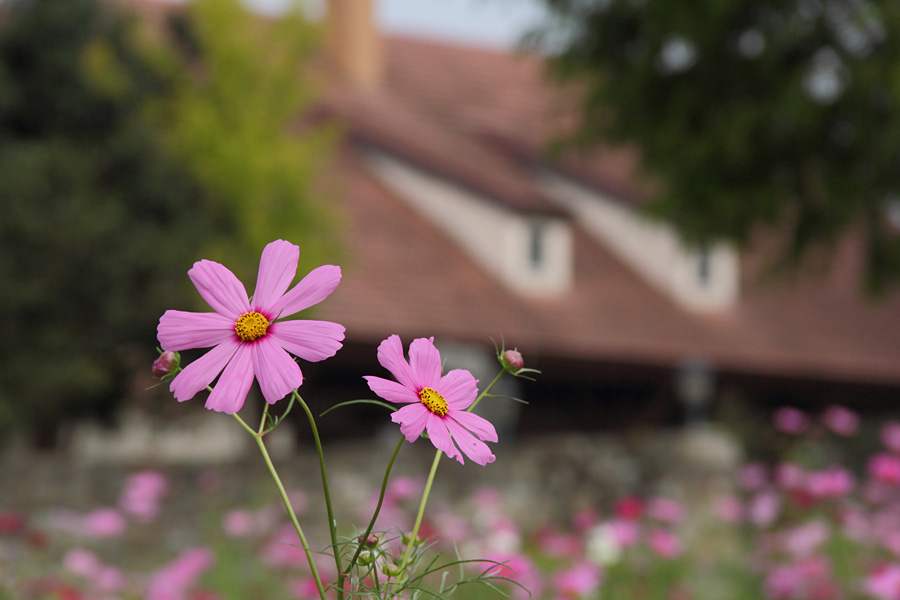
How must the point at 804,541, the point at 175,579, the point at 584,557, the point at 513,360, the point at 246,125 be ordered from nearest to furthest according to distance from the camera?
the point at 513,360, the point at 175,579, the point at 804,541, the point at 584,557, the point at 246,125

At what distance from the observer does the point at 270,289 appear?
0.78 metres

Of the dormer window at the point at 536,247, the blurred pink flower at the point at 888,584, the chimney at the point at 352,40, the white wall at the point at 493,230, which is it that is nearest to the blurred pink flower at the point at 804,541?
the blurred pink flower at the point at 888,584

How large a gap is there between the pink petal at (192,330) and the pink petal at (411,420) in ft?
0.47

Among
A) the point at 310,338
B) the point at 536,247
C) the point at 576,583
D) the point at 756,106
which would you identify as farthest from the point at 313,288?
the point at 536,247

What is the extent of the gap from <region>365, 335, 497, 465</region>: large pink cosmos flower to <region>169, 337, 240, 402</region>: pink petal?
4.2 inches

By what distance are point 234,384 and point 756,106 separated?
26.2ft

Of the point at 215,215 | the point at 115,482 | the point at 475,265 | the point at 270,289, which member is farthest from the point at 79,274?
the point at 270,289

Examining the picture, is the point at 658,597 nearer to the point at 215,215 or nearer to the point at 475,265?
the point at 215,215

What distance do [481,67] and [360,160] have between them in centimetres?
437

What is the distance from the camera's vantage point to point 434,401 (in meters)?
0.79

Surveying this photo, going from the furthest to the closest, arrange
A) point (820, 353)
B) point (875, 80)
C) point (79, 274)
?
point (820, 353)
point (79, 274)
point (875, 80)

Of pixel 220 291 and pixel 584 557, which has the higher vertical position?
pixel 584 557

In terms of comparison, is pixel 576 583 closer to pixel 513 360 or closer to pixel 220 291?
pixel 513 360

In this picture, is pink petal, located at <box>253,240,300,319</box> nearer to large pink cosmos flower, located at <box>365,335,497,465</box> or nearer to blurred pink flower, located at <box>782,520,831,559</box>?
large pink cosmos flower, located at <box>365,335,497,465</box>
